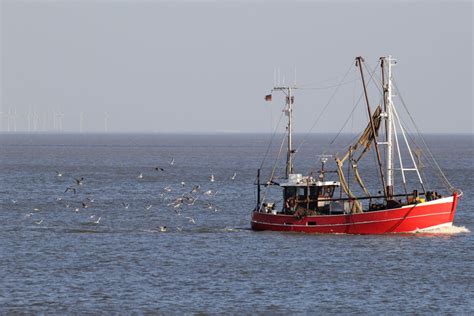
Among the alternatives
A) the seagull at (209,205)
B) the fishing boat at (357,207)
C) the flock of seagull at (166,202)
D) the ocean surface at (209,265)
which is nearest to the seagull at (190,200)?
the flock of seagull at (166,202)

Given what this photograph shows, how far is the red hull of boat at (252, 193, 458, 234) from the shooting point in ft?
255

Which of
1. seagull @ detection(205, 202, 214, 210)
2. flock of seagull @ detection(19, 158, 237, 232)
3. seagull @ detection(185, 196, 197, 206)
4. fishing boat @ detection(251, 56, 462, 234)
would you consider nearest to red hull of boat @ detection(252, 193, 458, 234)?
fishing boat @ detection(251, 56, 462, 234)

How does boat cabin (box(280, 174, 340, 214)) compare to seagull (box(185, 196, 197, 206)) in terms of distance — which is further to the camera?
seagull (box(185, 196, 197, 206))

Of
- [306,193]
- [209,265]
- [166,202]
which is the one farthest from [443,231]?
[166,202]

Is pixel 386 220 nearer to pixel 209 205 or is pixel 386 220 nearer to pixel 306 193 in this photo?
pixel 306 193

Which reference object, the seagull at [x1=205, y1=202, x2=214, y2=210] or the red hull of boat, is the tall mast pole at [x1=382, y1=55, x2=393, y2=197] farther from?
the seagull at [x1=205, y1=202, x2=214, y2=210]

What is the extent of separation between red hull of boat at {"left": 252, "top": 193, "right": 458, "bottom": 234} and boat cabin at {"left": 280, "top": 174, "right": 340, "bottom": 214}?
1.10 meters

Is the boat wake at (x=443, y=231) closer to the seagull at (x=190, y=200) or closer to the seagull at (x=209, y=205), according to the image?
the seagull at (x=209, y=205)

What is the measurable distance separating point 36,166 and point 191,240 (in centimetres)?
11846

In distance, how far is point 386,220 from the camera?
78125 millimetres

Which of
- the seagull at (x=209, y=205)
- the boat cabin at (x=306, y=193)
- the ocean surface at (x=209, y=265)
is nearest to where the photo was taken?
the ocean surface at (x=209, y=265)

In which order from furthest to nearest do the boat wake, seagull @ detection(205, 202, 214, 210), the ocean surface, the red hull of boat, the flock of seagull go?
seagull @ detection(205, 202, 214, 210) < the flock of seagull < the boat wake < the red hull of boat < the ocean surface

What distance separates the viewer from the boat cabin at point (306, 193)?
80.3 m

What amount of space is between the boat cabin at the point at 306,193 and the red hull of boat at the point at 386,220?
3.60 ft
